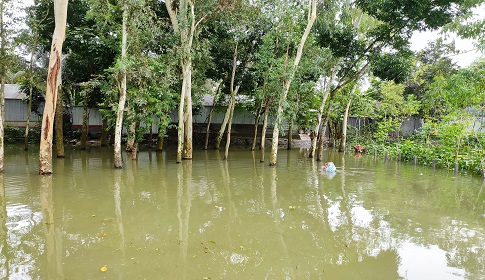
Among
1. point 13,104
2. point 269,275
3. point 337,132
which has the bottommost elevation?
point 269,275

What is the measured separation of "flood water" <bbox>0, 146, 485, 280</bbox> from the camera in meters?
4.29

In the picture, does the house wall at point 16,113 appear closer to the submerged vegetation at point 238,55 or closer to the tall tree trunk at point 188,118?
the submerged vegetation at point 238,55

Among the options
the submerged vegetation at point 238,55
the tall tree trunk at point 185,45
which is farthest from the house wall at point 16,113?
the tall tree trunk at point 185,45

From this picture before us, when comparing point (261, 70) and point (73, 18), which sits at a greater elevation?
point (73, 18)

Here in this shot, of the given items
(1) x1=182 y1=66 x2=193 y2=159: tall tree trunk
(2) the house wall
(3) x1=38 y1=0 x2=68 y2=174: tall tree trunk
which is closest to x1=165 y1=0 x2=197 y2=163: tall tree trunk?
(1) x1=182 y1=66 x2=193 y2=159: tall tree trunk

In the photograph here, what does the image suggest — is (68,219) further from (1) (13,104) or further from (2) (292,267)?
(1) (13,104)

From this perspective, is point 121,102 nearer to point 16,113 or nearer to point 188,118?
point 188,118

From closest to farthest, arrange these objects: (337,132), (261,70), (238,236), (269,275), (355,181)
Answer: (269,275) → (238,236) → (355,181) → (261,70) → (337,132)

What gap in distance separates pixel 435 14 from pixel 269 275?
1229cm

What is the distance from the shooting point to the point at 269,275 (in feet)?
13.6

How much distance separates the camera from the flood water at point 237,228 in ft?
14.1

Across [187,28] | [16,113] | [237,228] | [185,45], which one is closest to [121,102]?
[185,45]

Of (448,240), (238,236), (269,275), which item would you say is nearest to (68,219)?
(238,236)

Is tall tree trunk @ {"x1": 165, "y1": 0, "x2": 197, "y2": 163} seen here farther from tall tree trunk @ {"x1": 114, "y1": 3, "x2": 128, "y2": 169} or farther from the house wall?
the house wall
